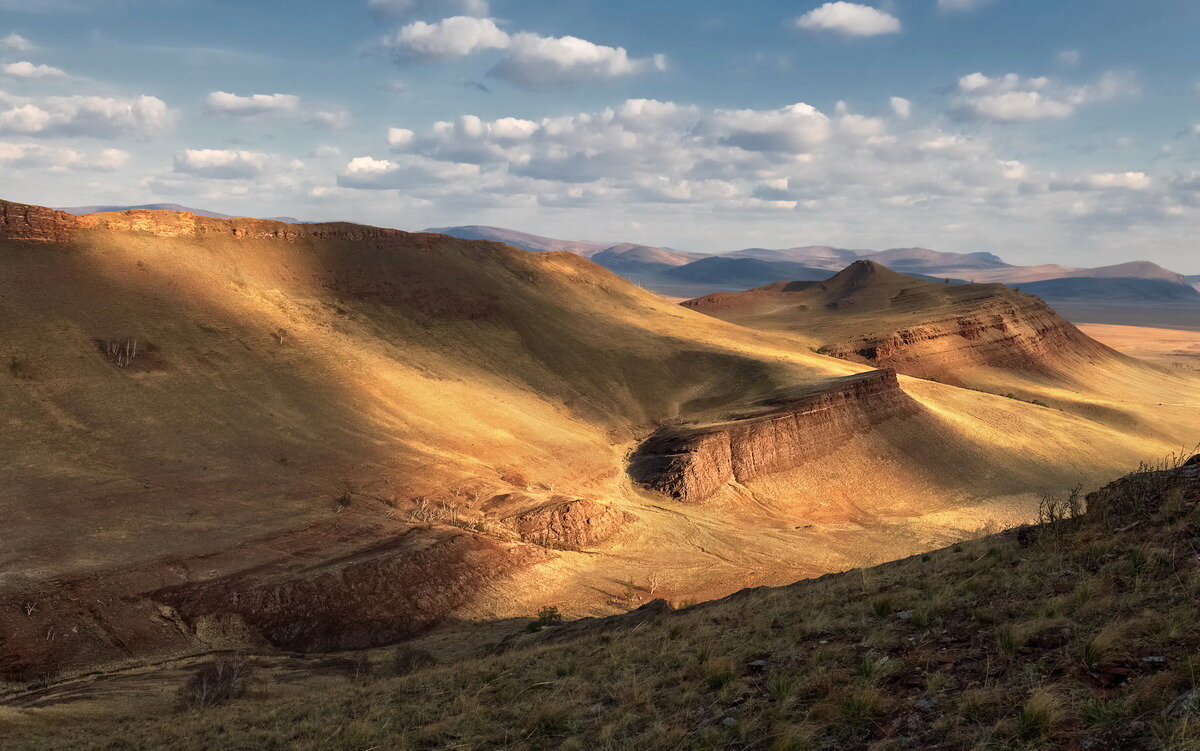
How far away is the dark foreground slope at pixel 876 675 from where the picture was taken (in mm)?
7465

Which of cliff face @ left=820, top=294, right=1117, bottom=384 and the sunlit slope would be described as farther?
cliff face @ left=820, top=294, right=1117, bottom=384

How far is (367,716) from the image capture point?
12328mm

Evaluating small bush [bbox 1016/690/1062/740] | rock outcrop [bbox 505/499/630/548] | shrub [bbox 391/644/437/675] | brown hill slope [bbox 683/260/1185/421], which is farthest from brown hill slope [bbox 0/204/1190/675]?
small bush [bbox 1016/690/1062/740]

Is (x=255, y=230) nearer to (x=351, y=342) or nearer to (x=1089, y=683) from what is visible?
(x=351, y=342)

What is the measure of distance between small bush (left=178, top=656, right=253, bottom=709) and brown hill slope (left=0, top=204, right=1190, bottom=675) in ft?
10.3

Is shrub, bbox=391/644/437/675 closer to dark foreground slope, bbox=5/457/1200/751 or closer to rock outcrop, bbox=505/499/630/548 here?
dark foreground slope, bbox=5/457/1200/751

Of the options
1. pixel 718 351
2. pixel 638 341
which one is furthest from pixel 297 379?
pixel 718 351

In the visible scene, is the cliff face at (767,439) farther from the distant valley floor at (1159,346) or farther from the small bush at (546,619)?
the distant valley floor at (1159,346)

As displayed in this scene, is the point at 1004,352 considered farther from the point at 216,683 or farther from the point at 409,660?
the point at 216,683

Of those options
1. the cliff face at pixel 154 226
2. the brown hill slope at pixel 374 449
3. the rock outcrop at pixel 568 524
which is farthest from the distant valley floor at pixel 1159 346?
the cliff face at pixel 154 226

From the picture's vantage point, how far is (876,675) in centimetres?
903

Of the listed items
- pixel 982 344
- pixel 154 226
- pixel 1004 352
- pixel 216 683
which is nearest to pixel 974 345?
pixel 982 344

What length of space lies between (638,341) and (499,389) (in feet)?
62.7

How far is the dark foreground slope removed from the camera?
294 inches
